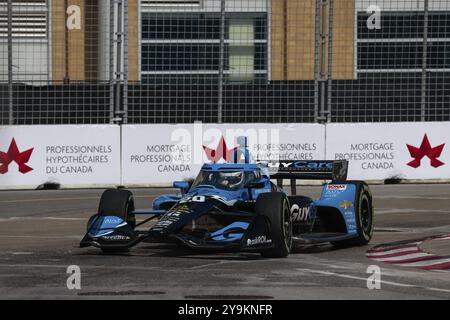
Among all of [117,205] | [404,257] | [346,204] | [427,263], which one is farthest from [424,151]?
[427,263]

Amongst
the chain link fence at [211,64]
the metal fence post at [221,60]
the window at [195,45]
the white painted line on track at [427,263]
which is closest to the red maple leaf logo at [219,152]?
the metal fence post at [221,60]

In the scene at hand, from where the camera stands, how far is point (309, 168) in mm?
14797

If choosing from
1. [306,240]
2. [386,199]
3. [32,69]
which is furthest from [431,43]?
[306,240]

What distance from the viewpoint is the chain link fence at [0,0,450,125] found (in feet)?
84.3

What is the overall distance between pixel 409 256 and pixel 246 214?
6.99 ft

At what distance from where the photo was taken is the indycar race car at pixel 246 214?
12203mm

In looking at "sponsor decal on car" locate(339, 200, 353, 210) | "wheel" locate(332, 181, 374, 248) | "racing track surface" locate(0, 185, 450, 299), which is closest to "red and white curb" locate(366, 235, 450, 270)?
"racing track surface" locate(0, 185, 450, 299)

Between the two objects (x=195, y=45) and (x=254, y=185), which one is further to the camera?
(x=195, y=45)

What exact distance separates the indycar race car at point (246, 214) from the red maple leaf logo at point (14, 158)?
11.4 metres

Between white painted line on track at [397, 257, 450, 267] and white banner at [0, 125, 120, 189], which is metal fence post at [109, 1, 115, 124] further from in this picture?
white painted line on track at [397, 257, 450, 267]

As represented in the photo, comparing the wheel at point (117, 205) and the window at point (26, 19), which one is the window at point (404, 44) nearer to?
the window at point (26, 19)

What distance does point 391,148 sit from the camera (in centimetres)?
2580

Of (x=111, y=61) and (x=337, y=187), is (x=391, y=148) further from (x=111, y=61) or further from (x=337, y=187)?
(x=337, y=187)
